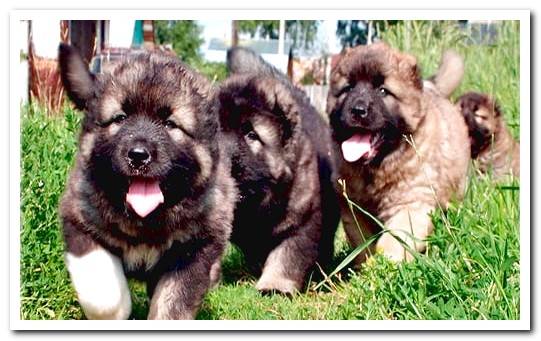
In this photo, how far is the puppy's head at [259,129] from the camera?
4.54 metres

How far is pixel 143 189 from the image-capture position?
11.4 ft

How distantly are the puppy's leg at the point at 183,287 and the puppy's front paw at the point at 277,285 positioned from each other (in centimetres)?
106

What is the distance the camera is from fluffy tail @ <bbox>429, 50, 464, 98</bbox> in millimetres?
5738

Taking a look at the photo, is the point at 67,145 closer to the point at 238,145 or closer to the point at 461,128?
the point at 238,145

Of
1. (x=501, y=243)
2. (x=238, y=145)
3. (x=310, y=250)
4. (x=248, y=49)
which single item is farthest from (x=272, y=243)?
(x=501, y=243)

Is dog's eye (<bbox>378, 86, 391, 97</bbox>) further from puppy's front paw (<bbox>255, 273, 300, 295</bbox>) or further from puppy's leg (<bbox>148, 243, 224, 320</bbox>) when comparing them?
puppy's leg (<bbox>148, 243, 224, 320</bbox>)

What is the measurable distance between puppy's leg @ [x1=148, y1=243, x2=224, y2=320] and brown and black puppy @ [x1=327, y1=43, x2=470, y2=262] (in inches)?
44.1

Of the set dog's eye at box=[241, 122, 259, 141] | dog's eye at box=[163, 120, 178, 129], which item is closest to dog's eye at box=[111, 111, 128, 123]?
dog's eye at box=[163, 120, 178, 129]

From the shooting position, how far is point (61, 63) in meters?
3.69

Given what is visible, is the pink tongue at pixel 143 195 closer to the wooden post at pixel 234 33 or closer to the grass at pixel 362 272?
the grass at pixel 362 272

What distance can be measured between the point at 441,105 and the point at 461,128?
0.21m

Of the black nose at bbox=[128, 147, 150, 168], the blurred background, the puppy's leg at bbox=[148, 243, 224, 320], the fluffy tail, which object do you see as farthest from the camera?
the fluffy tail
